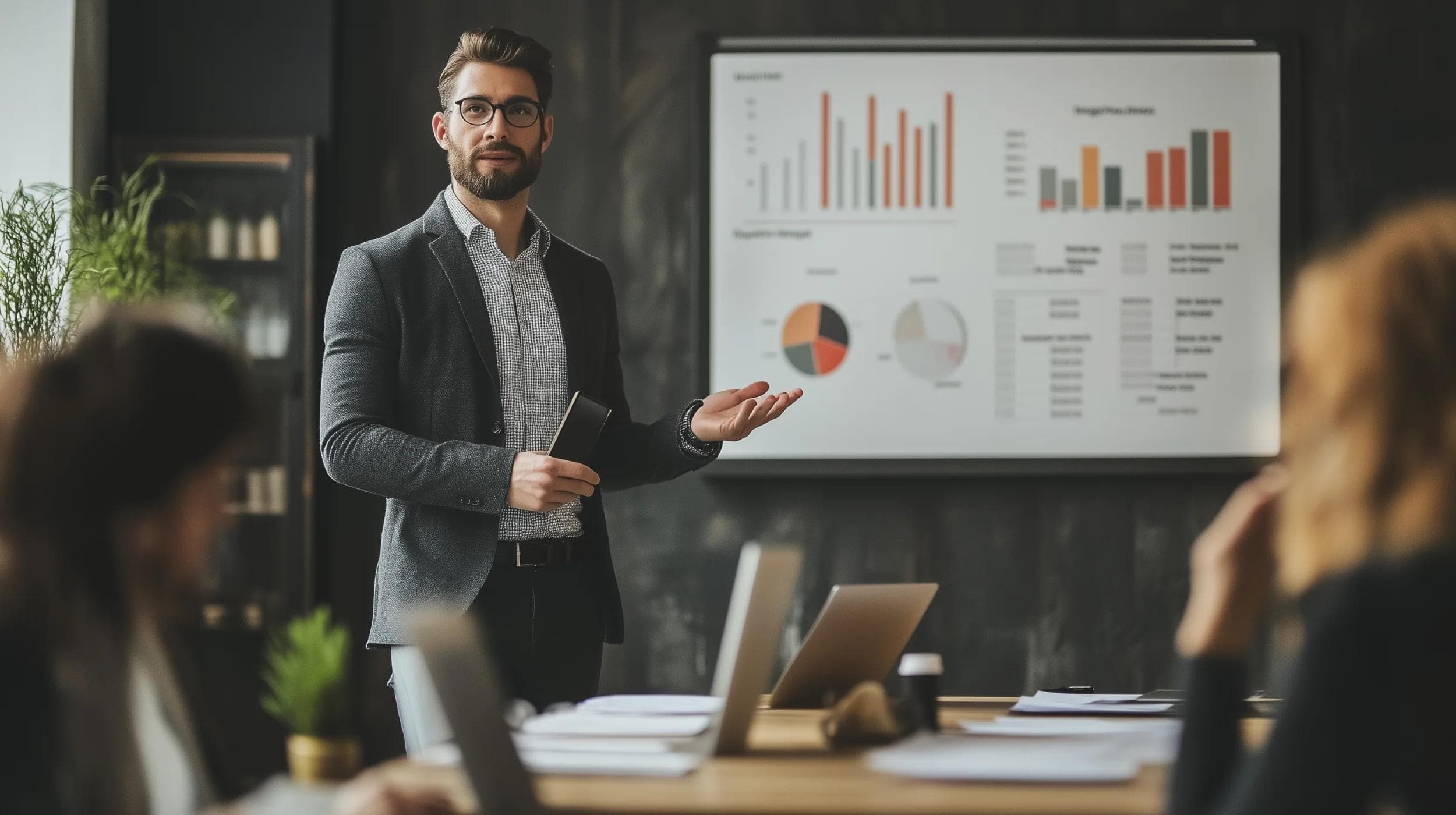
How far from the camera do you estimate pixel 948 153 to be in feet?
12.9

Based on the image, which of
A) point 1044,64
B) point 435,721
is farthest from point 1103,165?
point 435,721

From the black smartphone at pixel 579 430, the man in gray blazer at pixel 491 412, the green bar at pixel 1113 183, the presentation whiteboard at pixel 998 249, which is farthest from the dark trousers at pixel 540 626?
the green bar at pixel 1113 183

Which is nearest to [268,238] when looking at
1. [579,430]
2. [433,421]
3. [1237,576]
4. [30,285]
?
[30,285]

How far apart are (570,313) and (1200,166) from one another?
7.10ft

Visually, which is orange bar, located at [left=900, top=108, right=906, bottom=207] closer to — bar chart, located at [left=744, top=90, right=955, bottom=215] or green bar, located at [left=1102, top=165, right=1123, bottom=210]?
bar chart, located at [left=744, top=90, right=955, bottom=215]

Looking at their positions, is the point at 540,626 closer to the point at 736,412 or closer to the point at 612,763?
Result: the point at 736,412

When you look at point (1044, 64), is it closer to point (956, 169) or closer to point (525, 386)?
point (956, 169)

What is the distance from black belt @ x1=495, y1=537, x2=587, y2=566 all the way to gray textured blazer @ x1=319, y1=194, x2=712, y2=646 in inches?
1.5

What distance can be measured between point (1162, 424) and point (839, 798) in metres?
2.79

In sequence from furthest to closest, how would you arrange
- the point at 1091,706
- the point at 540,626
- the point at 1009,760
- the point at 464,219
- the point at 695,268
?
the point at 695,268
the point at 464,219
the point at 540,626
the point at 1091,706
the point at 1009,760

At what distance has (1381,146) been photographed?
3979mm

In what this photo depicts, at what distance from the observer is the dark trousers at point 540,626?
92.5 inches

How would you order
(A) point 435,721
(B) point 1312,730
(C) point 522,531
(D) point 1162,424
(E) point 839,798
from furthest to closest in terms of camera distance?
(D) point 1162,424 → (C) point 522,531 → (A) point 435,721 → (E) point 839,798 → (B) point 1312,730

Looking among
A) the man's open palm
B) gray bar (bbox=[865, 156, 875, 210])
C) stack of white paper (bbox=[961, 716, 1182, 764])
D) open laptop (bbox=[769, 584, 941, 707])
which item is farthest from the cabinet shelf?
stack of white paper (bbox=[961, 716, 1182, 764])
